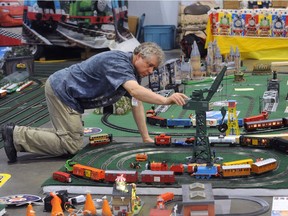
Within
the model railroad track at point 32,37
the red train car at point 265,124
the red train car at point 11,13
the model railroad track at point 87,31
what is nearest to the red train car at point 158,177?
the red train car at point 265,124

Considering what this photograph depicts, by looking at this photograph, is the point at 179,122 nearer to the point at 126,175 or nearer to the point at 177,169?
the point at 177,169

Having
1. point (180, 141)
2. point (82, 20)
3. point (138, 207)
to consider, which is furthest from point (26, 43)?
point (138, 207)

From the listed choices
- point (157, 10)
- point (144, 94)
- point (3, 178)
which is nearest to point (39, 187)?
point (3, 178)

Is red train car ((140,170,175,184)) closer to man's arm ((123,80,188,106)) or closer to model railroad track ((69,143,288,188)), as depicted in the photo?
model railroad track ((69,143,288,188))

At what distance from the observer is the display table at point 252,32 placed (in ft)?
36.7

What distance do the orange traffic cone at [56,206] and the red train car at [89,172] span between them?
0.46m

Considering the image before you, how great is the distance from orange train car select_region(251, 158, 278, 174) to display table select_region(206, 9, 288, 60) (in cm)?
646

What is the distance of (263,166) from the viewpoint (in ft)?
16.0

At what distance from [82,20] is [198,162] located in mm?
7717

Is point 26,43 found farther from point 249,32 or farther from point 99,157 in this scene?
point 99,157

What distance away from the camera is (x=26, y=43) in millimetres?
12766

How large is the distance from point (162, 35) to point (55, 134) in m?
8.61

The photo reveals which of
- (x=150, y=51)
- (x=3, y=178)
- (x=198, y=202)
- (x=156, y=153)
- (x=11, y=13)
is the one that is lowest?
(x=3, y=178)

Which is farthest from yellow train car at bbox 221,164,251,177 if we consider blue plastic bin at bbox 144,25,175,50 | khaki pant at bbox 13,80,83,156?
blue plastic bin at bbox 144,25,175,50
